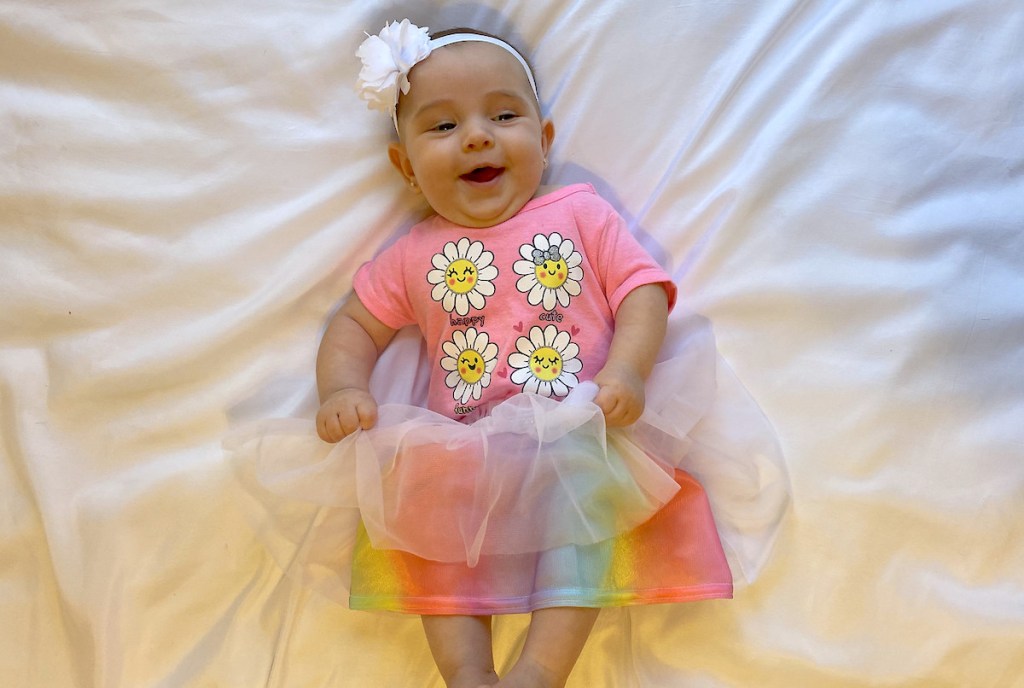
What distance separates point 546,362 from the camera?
110 cm

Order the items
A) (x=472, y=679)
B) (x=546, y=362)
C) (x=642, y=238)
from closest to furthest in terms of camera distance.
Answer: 1. (x=472, y=679)
2. (x=546, y=362)
3. (x=642, y=238)

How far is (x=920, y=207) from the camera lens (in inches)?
44.9

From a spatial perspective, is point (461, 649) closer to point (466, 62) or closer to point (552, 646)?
point (552, 646)

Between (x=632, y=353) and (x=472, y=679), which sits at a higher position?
(x=632, y=353)

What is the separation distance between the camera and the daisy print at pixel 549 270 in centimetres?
113

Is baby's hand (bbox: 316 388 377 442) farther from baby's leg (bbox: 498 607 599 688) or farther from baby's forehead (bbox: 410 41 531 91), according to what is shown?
baby's forehead (bbox: 410 41 531 91)

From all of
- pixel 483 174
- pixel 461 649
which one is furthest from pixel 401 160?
pixel 461 649

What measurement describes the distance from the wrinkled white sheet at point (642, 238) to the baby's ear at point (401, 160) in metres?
0.02

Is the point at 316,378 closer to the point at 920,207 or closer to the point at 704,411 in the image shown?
the point at 704,411

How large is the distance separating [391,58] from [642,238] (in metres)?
0.39

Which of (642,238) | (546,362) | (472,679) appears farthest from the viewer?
(642,238)

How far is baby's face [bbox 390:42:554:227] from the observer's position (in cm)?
114
